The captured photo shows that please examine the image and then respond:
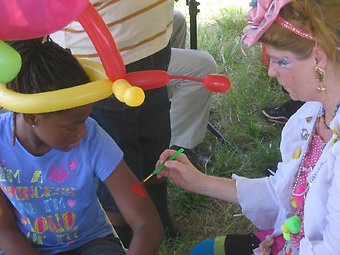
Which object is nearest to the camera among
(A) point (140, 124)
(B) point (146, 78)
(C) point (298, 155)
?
A: (B) point (146, 78)

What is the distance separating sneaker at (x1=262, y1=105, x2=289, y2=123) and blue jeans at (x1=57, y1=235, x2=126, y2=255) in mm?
1537

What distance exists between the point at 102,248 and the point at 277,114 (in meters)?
1.61

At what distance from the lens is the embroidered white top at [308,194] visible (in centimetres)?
101

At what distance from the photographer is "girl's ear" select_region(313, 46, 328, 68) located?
98cm

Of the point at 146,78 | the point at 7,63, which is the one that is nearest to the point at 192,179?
the point at 146,78

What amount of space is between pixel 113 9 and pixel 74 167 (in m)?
0.40

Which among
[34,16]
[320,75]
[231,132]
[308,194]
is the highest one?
[34,16]

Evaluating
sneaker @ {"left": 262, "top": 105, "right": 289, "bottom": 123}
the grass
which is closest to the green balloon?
the grass

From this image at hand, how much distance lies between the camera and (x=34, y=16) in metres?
0.66

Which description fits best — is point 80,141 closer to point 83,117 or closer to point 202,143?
point 83,117

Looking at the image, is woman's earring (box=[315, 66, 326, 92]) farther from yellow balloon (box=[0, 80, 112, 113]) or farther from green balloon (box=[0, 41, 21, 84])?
green balloon (box=[0, 41, 21, 84])

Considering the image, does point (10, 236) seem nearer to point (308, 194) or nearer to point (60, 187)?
point (60, 187)

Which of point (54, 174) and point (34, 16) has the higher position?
point (34, 16)

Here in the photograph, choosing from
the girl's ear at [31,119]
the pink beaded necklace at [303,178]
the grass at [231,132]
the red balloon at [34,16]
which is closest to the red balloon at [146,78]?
the red balloon at [34,16]
